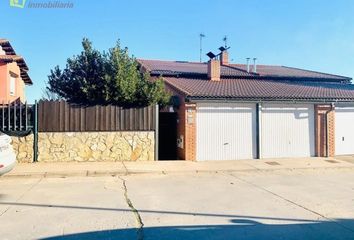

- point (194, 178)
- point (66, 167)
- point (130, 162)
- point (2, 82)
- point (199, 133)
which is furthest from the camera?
point (2, 82)

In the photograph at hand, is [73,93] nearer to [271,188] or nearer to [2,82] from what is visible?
[2,82]

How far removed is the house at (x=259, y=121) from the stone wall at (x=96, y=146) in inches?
68.9

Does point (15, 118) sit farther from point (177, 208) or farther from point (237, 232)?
point (237, 232)

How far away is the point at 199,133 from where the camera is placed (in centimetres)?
1469

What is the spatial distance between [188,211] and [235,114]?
9.09 m

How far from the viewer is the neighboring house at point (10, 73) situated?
55.9ft

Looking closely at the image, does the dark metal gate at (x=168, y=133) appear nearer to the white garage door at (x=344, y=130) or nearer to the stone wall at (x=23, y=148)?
the stone wall at (x=23, y=148)

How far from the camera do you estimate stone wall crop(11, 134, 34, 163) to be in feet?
42.1

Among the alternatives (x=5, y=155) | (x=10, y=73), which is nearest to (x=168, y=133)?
(x=5, y=155)

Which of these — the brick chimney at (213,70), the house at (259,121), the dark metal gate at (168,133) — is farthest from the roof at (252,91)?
the dark metal gate at (168,133)

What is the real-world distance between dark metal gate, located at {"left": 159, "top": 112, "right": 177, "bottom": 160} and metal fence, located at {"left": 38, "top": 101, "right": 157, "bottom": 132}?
164 cm

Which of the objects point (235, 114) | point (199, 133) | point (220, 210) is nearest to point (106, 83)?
point (199, 133)

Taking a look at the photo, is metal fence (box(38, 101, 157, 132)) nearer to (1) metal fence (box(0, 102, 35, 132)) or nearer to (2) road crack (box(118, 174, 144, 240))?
(1) metal fence (box(0, 102, 35, 132))

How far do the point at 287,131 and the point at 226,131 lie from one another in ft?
9.62
